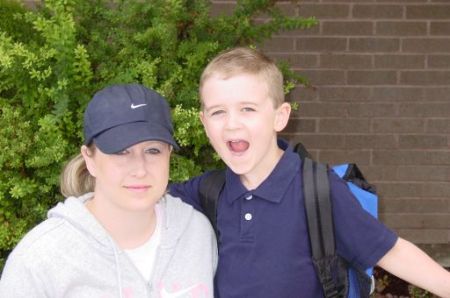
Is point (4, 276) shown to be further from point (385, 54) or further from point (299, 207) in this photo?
point (385, 54)

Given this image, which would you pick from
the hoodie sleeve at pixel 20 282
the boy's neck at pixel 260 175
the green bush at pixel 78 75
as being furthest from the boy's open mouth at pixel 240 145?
the hoodie sleeve at pixel 20 282

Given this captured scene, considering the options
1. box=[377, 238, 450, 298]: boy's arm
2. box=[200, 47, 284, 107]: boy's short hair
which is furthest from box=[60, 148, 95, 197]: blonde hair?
box=[377, 238, 450, 298]: boy's arm

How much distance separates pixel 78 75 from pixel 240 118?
3.90 ft

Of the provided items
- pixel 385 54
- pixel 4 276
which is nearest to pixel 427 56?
pixel 385 54

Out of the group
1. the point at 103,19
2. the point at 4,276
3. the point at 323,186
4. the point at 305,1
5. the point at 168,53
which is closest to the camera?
the point at 4,276

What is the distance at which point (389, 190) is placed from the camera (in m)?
5.59

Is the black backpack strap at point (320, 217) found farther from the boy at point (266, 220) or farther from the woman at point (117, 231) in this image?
the woman at point (117, 231)

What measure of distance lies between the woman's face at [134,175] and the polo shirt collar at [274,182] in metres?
0.41

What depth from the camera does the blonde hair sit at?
2.54m

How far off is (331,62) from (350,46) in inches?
7.3

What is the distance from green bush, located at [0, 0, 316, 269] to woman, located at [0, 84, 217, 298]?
2.81ft

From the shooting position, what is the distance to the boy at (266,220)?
8.09ft

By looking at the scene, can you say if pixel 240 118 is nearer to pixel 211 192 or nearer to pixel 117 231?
pixel 211 192

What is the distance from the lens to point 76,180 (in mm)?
2551
